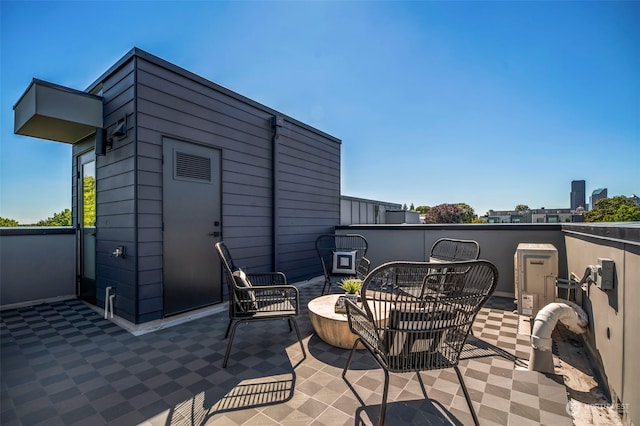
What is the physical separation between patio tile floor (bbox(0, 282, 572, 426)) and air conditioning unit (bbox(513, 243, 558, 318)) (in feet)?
1.15

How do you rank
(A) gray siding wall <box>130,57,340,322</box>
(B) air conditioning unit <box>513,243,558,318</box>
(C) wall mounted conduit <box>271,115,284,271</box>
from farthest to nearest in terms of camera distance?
(C) wall mounted conduit <box>271,115,284,271</box>, (A) gray siding wall <box>130,57,340,322</box>, (B) air conditioning unit <box>513,243,558,318</box>

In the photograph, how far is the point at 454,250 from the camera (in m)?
3.75

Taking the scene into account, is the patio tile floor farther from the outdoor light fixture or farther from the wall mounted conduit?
the outdoor light fixture

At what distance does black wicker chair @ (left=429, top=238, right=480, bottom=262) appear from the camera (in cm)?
328

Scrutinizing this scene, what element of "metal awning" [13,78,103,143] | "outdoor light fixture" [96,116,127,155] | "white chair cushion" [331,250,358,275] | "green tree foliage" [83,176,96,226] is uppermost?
"metal awning" [13,78,103,143]

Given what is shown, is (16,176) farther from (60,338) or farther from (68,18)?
(60,338)

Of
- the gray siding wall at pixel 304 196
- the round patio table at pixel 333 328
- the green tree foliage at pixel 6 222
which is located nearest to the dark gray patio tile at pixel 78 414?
the round patio table at pixel 333 328

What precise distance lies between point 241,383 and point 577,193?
1639 inches

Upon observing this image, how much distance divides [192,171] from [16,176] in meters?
7.17

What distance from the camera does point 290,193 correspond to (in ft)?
16.0

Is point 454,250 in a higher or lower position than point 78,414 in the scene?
higher

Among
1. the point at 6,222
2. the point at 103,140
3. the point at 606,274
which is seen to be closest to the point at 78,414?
the point at 103,140

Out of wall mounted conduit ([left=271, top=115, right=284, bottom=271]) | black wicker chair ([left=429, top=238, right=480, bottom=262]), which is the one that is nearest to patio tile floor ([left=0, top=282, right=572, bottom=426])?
black wicker chair ([left=429, top=238, right=480, bottom=262])

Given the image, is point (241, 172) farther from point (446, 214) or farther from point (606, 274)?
point (446, 214)
